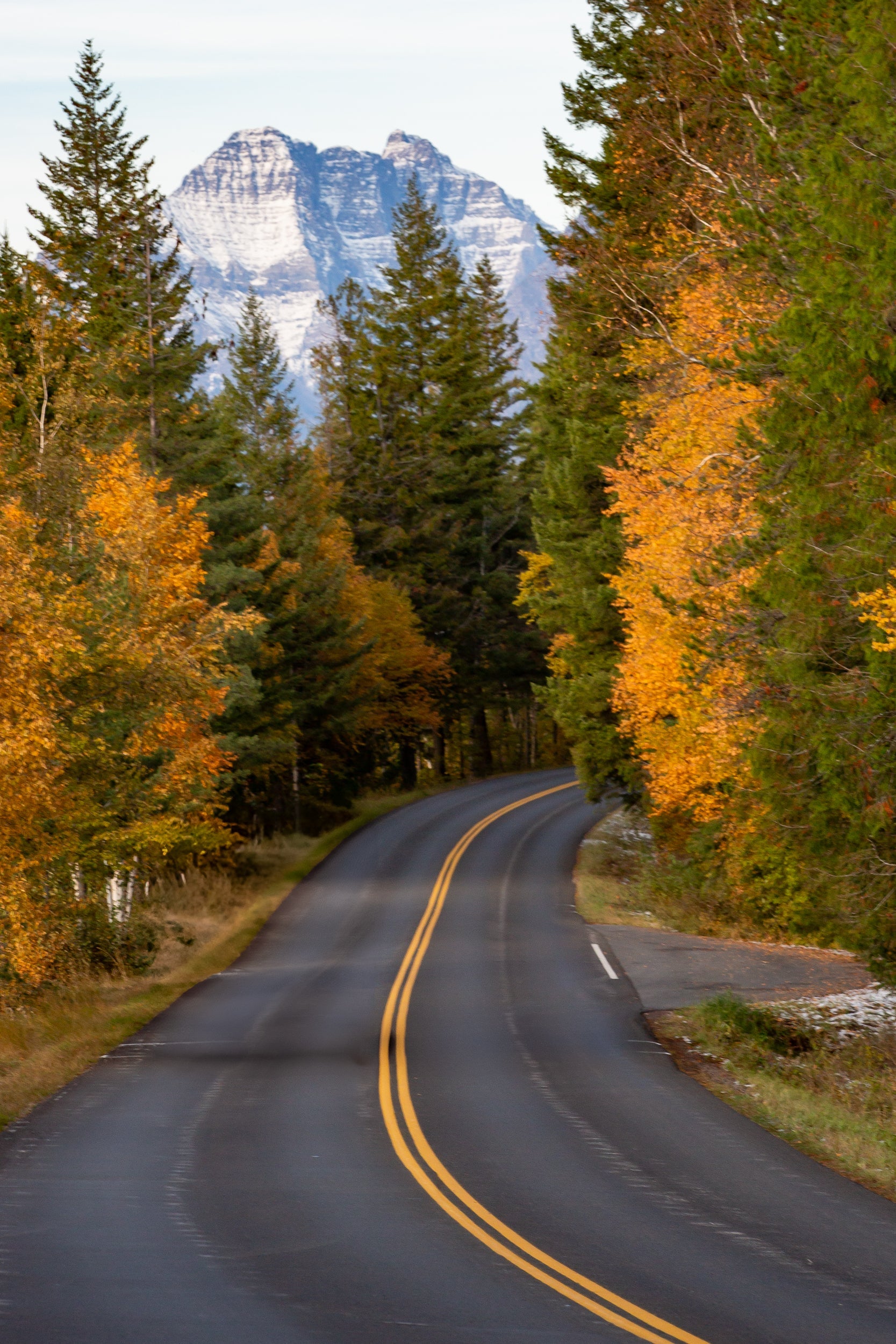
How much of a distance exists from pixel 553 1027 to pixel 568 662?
1666 cm

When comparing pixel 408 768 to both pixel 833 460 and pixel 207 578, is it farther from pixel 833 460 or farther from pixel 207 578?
pixel 833 460

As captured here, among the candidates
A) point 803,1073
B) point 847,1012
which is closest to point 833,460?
point 803,1073

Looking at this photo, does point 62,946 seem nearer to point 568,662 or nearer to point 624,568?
point 624,568

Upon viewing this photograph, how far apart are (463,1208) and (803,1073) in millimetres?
7482

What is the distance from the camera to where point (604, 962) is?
78.8ft

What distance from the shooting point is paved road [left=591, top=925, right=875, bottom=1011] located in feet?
67.5

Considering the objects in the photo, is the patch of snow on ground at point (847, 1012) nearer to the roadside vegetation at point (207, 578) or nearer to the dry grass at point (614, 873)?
the dry grass at point (614, 873)

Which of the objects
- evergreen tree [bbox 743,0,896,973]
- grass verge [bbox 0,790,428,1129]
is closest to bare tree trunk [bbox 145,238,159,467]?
grass verge [bbox 0,790,428,1129]

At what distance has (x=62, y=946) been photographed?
22578mm

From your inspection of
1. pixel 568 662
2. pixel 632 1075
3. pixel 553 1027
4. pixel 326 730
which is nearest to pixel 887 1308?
pixel 632 1075

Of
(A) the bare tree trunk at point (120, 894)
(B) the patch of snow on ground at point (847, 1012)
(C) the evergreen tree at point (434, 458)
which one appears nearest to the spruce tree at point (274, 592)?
(C) the evergreen tree at point (434, 458)

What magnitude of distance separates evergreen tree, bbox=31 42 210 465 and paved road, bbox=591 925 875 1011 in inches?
661

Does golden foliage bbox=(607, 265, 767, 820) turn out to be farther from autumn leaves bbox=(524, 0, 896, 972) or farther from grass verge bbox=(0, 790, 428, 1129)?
grass verge bbox=(0, 790, 428, 1129)

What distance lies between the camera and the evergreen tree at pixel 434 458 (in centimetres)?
5334
